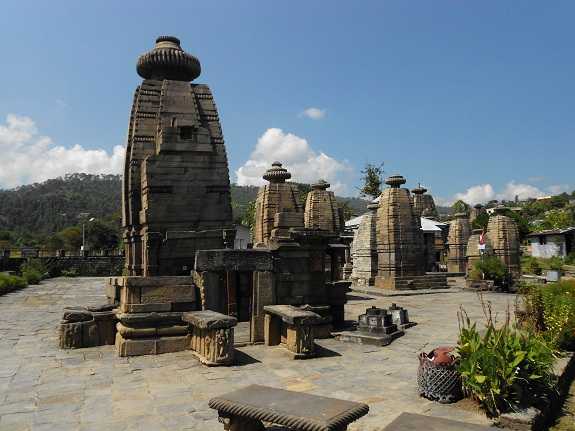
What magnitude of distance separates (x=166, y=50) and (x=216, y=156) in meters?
3.11

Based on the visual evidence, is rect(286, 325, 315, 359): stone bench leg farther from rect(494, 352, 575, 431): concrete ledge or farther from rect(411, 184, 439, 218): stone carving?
rect(411, 184, 439, 218): stone carving

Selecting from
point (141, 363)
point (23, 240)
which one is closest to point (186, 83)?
point (141, 363)

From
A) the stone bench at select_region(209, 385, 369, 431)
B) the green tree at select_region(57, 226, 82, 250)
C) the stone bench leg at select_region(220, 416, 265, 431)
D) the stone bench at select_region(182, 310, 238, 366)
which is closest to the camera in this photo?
the stone bench at select_region(209, 385, 369, 431)

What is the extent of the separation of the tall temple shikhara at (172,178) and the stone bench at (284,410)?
595 cm

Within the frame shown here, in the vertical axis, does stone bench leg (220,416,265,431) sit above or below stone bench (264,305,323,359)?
below

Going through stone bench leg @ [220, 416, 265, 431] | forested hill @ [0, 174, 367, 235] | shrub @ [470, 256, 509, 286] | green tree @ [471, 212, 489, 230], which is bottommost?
stone bench leg @ [220, 416, 265, 431]

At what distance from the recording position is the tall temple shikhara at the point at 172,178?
1005 centimetres

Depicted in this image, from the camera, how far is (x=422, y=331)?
10453 mm

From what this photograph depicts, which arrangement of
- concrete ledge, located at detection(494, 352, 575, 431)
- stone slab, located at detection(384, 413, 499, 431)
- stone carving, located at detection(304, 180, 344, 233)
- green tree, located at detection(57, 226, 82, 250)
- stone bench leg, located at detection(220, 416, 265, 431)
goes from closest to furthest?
1. stone slab, located at detection(384, 413, 499, 431)
2. stone bench leg, located at detection(220, 416, 265, 431)
3. concrete ledge, located at detection(494, 352, 575, 431)
4. stone carving, located at detection(304, 180, 344, 233)
5. green tree, located at detection(57, 226, 82, 250)

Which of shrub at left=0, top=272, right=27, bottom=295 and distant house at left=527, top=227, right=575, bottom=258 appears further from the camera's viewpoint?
distant house at left=527, top=227, right=575, bottom=258

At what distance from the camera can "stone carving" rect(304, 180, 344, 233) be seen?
76.6 feet

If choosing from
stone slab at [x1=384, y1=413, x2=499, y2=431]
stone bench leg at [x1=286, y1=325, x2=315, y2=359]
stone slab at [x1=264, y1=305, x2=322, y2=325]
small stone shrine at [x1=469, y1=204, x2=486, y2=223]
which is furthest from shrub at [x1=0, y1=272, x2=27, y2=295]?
small stone shrine at [x1=469, y1=204, x2=486, y2=223]

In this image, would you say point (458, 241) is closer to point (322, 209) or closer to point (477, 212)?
point (322, 209)

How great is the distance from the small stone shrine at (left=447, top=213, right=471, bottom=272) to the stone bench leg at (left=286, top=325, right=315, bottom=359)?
25.0 meters
